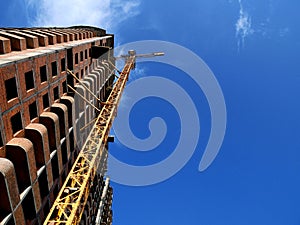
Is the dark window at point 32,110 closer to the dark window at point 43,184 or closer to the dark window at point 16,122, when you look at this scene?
the dark window at point 16,122

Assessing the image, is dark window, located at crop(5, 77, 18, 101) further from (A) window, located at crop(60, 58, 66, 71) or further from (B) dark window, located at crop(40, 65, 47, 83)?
(A) window, located at crop(60, 58, 66, 71)

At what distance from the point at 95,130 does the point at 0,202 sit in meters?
22.5

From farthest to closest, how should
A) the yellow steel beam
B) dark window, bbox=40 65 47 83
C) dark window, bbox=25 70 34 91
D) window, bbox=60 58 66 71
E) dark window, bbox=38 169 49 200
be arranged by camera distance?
window, bbox=60 58 66 71 < the yellow steel beam < dark window, bbox=40 65 47 83 < dark window, bbox=38 169 49 200 < dark window, bbox=25 70 34 91

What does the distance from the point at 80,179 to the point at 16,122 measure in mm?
13551

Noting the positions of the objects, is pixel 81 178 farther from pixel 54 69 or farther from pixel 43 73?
pixel 43 73

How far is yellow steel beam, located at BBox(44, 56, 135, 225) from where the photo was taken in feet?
92.3

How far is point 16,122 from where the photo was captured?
72.7 ft

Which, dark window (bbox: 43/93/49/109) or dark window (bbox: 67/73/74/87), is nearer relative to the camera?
dark window (bbox: 43/93/49/109)

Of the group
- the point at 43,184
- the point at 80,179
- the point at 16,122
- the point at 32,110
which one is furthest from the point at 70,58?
the point at 43,184

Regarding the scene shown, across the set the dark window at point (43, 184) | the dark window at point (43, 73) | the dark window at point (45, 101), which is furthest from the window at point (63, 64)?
the dark window at point (43, 184)

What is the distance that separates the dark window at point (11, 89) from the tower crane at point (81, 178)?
11.7 m

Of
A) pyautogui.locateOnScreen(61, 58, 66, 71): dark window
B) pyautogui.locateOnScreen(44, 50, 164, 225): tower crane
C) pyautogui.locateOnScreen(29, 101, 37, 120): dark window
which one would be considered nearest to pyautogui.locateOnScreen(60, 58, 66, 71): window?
pyautogui.locateOnScreen(61, 58, 66, 71): dark window

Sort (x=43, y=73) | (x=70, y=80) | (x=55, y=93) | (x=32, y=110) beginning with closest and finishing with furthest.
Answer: (x=32, y=110), (x=43, y=73), (x=55, y=93), (x=70, y=80)

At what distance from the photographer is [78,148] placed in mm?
37094
